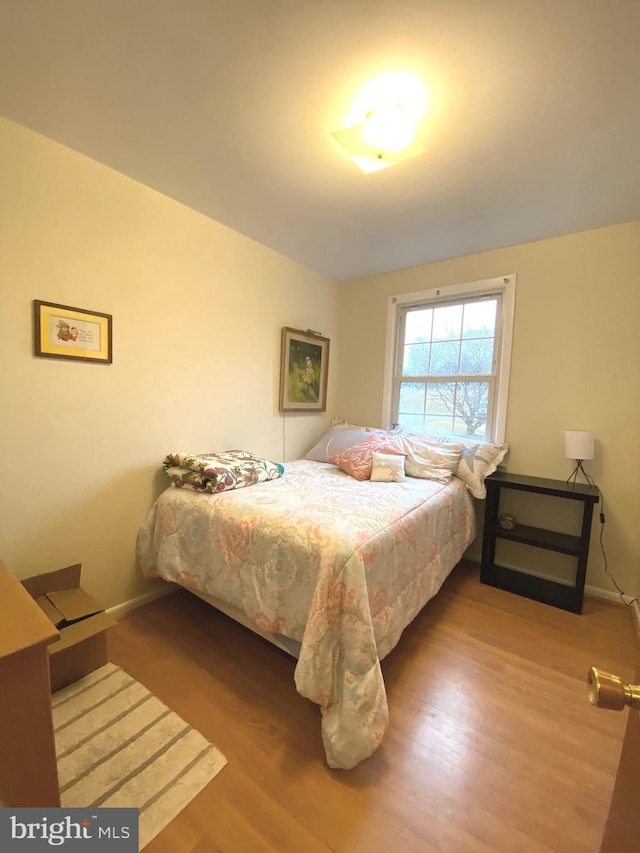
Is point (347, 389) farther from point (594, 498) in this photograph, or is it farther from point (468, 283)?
point (594, 498)

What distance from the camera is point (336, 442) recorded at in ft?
9.48

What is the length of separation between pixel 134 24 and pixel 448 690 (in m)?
2.74

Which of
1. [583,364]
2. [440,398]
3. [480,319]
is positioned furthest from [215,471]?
[583,364]

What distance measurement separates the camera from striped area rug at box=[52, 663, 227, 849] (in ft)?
3.47

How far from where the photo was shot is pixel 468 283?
270cm

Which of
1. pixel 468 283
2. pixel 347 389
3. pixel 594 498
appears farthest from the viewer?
pixel 347 389

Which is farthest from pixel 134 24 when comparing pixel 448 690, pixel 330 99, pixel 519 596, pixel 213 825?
pixel 519 596

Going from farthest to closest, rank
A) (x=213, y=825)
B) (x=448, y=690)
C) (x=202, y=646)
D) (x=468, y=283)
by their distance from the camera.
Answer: (x=468, y=283)
(x=202, y=646)
(x=448, y=690)
(x=213, y=825)

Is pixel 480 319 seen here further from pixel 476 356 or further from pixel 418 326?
pixel 418 326

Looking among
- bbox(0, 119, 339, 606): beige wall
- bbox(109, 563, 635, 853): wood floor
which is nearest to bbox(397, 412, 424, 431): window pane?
bbox(0, 119, 339, 606): beige wall

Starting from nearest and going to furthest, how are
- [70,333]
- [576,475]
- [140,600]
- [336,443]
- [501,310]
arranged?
[70,333], [140,600], [576,475], [501,310], [336,443]

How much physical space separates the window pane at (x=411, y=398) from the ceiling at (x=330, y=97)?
133 centimetres

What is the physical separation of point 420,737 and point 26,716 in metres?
1.28
